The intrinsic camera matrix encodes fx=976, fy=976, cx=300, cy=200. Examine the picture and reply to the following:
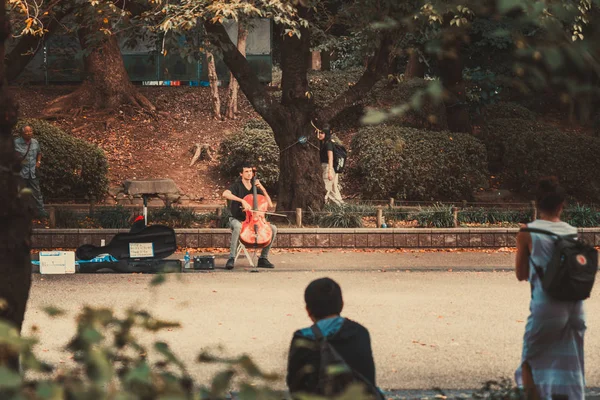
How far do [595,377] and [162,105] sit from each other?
2399 cm

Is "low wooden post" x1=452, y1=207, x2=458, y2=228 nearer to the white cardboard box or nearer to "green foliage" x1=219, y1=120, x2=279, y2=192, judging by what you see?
the white cardboard box

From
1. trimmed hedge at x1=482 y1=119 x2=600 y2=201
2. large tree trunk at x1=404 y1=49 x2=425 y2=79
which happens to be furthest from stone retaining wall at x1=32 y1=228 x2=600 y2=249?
large tree trunk at x1=404 y1=49 x2=425 y2=79

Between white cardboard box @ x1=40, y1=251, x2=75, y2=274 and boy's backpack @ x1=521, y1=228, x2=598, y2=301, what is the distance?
8.93 metres

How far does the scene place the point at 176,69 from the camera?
1308 inches

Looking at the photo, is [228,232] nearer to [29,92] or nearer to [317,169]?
[317,169]

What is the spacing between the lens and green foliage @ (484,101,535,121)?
1083 inches

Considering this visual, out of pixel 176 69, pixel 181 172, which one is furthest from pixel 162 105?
pixel 181 172

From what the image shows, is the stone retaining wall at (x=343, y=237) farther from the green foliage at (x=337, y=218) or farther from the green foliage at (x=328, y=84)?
the green foliage at (x=328, y=84)

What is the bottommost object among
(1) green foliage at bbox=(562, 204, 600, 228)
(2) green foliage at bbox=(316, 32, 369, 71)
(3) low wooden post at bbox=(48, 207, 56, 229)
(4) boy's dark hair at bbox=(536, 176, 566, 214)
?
(1) green foliage at bbox=(562, 204, 600, 228)

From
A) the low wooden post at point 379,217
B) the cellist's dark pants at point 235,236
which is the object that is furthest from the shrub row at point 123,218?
the cellist's dark pants at point 235,236

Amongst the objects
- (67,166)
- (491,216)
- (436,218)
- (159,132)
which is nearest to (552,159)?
(491,216)

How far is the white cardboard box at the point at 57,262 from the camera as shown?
13086 millimetres

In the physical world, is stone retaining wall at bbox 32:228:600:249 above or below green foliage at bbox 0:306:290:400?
below

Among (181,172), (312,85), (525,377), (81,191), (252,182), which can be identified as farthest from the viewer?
(312,85)
